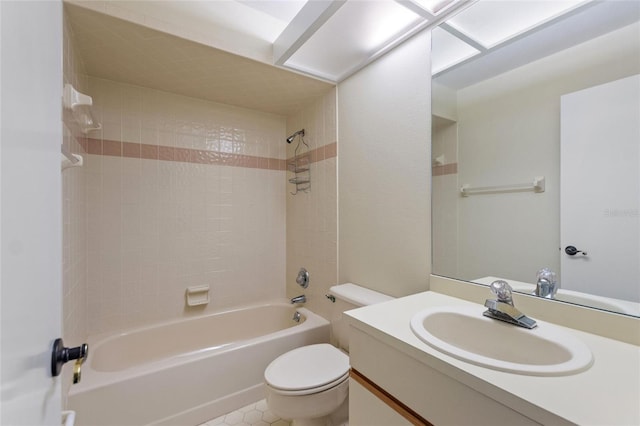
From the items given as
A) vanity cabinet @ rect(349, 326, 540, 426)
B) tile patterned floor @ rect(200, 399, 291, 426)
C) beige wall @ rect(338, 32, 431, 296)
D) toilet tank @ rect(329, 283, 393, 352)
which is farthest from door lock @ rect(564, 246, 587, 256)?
tile patterned floor @ rect(200, 399, 291, 426)

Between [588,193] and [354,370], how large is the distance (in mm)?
992

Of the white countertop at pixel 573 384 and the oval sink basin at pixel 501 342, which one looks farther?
the oval sink basin at pixel 501 342

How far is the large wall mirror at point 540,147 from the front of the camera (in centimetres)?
80

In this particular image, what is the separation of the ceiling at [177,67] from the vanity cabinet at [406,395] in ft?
5.40

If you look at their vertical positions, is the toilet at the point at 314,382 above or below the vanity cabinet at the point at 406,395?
below

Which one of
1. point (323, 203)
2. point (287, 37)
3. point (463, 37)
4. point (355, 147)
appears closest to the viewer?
point (463, 37)

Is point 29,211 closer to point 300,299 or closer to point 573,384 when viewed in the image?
point 573,384

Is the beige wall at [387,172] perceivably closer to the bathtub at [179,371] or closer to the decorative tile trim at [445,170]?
the decorative tile trim at [445,170]

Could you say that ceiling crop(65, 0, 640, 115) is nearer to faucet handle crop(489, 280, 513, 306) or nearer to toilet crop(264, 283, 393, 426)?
faucet handle crop(489, 280, 513, 306)

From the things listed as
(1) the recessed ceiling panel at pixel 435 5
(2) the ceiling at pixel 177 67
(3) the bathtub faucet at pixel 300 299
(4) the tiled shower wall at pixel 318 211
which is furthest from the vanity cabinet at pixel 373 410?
(2) the ceiling at pixel 177 67

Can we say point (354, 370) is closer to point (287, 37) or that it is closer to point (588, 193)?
point (588, 193)

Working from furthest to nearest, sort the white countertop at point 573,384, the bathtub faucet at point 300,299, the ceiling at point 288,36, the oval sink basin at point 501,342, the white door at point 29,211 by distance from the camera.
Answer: the bathtub faucet at point 300,299 < the ceiling at point 288,36 < the oval sink basin at point 501,342 < the white countertop at point 573,384 < the white door at point 29,211

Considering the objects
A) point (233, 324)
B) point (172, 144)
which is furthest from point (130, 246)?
point (233, 324)

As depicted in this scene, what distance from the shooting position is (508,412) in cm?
55
